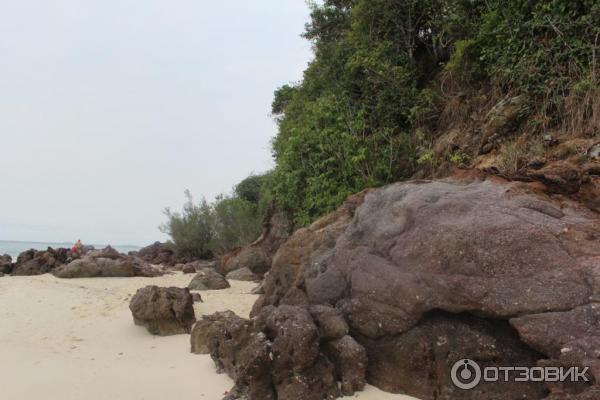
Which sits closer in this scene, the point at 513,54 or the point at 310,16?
the point at 513,54

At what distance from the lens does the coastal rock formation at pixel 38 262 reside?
14492 millimetres

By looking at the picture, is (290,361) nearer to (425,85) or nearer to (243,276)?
(243,276)

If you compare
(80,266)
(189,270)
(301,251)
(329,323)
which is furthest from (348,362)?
(80,266)

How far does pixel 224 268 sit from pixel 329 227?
25.9ft

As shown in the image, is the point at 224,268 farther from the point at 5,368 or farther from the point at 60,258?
the point at 5,368

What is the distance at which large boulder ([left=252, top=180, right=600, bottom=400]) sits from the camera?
3297 mm

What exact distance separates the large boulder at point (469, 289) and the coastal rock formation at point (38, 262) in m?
13.7

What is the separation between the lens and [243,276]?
11781 mm

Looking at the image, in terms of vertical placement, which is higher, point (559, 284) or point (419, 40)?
point (419, 40)

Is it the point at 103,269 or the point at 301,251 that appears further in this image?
the point at 103,269

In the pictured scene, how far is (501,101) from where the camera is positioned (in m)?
7.61

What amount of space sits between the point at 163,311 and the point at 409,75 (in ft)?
25.2

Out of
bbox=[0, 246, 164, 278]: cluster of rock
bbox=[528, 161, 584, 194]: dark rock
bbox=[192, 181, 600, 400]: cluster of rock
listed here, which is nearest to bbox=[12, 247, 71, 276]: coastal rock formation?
bbox=[0, 246, 164, 278]: cluster of rock

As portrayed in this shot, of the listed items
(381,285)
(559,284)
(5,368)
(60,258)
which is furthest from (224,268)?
(559,284)
